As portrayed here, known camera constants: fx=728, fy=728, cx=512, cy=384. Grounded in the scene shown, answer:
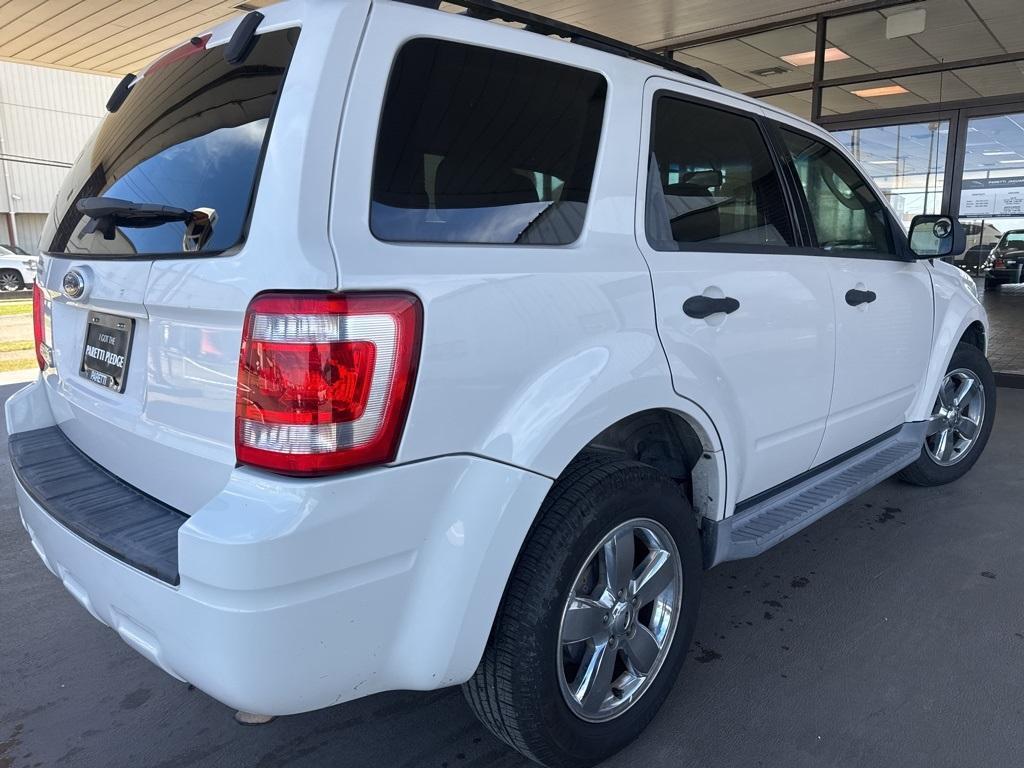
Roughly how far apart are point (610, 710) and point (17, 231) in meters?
35.0

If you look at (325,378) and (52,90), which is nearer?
(325,378)

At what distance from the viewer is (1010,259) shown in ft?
26.8

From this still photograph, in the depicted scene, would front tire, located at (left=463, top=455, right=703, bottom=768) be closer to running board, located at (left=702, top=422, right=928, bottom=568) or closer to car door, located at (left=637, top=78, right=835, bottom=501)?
running board, located at (left=702, top=422, right=928, bottom=568)

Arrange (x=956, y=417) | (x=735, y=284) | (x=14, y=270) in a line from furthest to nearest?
1. (x=14, y=270)
2. (x=956, y=417)
3. (x=735, y=284)

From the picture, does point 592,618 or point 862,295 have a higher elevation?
point 862,295

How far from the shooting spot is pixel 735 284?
2314 mm

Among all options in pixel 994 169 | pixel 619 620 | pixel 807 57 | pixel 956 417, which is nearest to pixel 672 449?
pixel 619 620

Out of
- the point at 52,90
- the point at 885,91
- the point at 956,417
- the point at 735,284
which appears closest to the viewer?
the point at 735,284

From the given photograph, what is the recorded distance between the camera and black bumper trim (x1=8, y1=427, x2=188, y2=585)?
5.23 feet

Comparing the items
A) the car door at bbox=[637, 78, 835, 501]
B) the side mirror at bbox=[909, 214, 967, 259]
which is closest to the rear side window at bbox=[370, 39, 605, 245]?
the car door at bbox=[637, 78, 835, 501]

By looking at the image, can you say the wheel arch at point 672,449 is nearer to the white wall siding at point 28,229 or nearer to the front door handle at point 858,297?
the front door handle at point 858,297

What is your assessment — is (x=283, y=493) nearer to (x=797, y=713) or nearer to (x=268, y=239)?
(x=268, y=239)

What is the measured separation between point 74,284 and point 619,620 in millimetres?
1767

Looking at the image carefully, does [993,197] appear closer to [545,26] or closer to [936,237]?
[936,237]
